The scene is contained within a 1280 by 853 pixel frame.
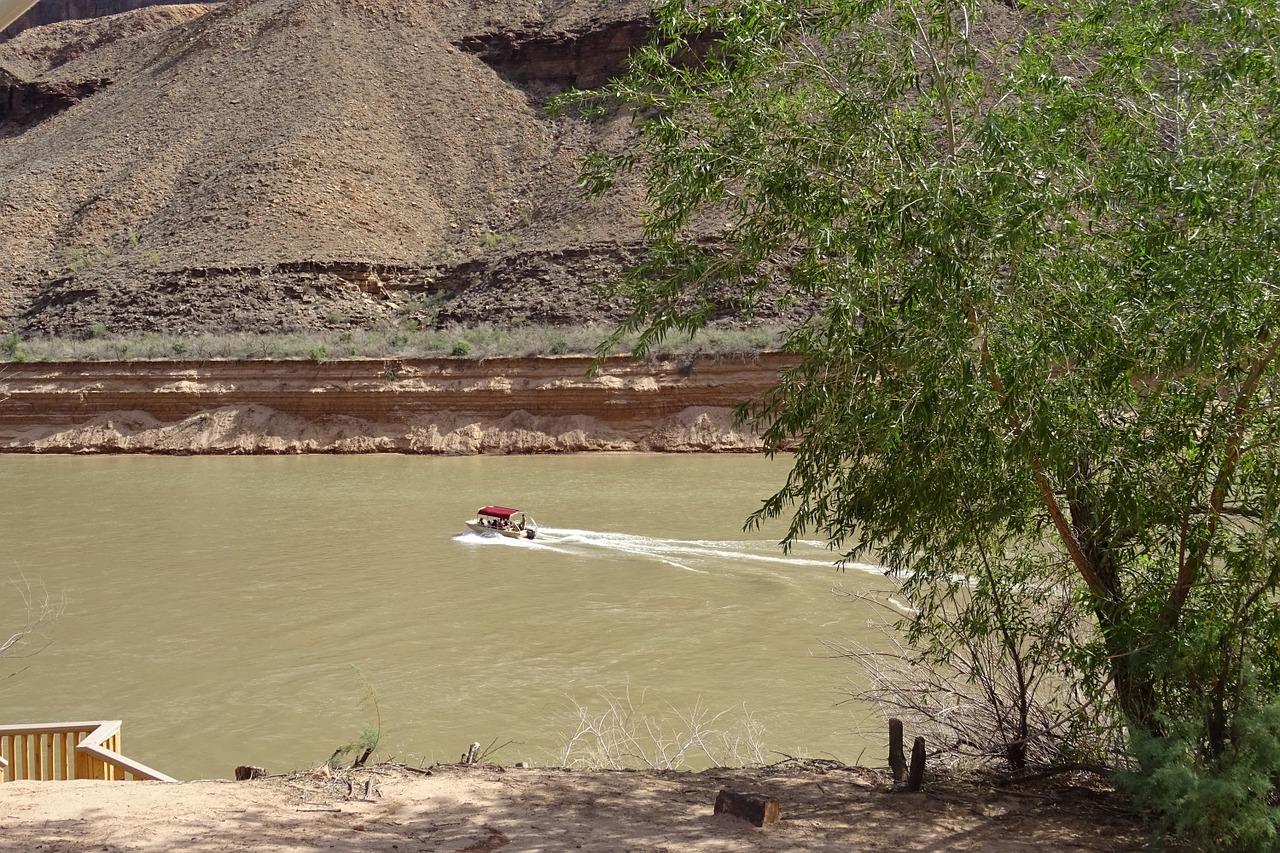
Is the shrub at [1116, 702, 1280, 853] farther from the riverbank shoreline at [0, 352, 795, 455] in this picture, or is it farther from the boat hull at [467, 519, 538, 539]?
the riverbank shoreline at [0, 352, 795, 455]

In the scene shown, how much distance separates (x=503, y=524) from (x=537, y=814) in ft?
38.6

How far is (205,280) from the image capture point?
40281 millimetres

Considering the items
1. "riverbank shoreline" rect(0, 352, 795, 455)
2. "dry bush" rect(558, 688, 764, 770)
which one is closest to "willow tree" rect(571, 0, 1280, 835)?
"dry bush" rect(558, 688, 764, 770)

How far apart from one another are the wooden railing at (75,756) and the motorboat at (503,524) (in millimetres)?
10155

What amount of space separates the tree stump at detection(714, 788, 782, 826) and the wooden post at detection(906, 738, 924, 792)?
93 cm

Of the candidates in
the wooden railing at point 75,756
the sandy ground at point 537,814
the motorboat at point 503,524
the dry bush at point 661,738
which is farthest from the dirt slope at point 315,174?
the sandy ground at point 537,814

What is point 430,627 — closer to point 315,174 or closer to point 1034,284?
point 1034,284

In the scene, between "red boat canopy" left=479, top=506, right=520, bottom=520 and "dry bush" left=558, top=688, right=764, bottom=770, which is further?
"red boat canopy" left=479, top=506, right=520, bottom=520

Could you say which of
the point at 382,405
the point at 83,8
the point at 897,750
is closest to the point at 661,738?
the point at 897,750

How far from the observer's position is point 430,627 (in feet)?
39.8

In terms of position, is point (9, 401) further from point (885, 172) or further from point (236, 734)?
point (885, 172)

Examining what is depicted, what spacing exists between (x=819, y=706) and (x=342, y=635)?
18.0ft

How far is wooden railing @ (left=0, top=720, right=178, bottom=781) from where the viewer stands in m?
6.83

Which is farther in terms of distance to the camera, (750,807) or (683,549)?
(683,549)
